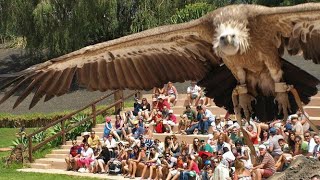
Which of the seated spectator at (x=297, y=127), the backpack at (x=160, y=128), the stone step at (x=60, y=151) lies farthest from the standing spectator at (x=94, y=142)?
the seated spectator at (x=297, y=127)

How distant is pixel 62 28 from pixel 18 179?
12.2 meters

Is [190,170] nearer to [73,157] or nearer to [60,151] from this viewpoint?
[73,157]

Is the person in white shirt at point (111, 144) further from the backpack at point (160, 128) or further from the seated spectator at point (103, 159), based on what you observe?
the backpack at point (160, 128)

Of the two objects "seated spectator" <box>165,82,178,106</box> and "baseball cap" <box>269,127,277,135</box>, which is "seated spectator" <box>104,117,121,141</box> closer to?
"seated spectator" <box>165,82,178,106</box>

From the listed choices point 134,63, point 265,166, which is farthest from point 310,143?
point 134,63

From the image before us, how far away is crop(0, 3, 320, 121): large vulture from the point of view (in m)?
5.80

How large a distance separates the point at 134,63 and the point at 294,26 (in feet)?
5.99

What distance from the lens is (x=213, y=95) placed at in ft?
21.4

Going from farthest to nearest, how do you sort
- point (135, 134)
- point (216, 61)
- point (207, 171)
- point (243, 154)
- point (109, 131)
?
point (109, 131) < point (135, 134) < point (207, 171) < point (243, 154) < point (216, 61)

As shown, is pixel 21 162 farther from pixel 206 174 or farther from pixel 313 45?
pixel 313 45

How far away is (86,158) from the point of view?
1568 cm

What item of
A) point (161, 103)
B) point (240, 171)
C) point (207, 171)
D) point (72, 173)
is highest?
point (161, 103)

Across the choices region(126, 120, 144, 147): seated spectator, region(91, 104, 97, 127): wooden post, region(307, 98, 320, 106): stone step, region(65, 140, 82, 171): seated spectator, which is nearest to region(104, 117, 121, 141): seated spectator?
region(126, 120, 144, 147): seated spectator

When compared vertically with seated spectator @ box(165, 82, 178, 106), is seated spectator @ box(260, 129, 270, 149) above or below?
below
